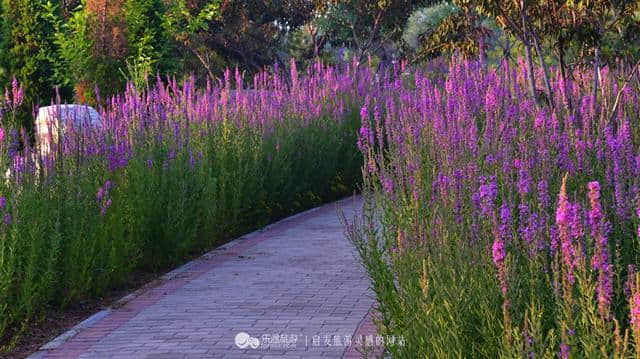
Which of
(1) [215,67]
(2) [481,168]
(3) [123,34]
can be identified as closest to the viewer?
(2) [481,168]

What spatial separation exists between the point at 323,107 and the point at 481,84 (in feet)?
12.2

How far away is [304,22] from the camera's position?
3378 centimetres

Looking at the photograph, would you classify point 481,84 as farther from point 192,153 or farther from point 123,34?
point 123,34

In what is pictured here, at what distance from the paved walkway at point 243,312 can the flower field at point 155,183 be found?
0.46 m

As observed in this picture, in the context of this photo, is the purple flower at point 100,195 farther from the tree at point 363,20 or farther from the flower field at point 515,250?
the tree at point 363,20

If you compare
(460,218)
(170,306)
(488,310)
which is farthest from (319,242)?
(488,310)

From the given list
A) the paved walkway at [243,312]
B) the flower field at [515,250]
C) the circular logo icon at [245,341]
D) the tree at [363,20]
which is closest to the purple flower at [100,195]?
the paved walkway at [243,312]

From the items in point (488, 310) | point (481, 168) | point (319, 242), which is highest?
point (481, 168)

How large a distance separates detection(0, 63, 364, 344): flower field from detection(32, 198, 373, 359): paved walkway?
0.46 metres

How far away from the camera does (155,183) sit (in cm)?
1014

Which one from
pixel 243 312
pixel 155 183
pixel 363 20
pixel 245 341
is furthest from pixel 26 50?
pixel 245 341

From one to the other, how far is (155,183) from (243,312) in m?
2.75

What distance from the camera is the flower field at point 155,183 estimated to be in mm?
7852

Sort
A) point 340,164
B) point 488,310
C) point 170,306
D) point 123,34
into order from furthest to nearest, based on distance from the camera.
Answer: point 123,34
point 340,164
point 170,306
point 488,310
